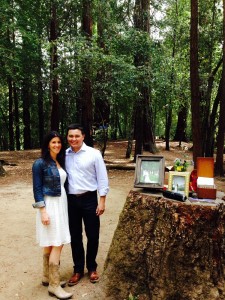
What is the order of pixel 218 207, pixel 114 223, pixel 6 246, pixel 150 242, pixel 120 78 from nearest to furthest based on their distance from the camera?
pixel 218 207 → pixel 150 242 → pixel 6 246 → pixel 114 223 → pixel 120 78

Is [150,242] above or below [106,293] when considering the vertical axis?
above

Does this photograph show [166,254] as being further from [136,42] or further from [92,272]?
[136,42]

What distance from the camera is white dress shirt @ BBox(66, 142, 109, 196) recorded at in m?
3.82

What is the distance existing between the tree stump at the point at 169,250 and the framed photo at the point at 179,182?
0.21m

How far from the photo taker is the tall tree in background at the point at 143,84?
487 inches

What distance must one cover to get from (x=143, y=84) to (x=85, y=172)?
8945mm

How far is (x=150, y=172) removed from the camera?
11.7 feet

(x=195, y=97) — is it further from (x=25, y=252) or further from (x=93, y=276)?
(x=93, y=276)

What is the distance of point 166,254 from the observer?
326 cm

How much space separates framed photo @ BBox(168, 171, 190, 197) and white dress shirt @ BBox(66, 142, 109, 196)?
2.68 feet

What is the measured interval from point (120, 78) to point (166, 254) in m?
9.06

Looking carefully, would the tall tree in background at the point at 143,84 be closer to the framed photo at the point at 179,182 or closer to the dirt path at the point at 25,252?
the dirt path at the point at 25,252

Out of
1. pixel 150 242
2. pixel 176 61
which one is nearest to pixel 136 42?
pixel 176 61

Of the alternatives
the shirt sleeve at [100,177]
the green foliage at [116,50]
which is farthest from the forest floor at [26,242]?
the green foliage at [116,50]
